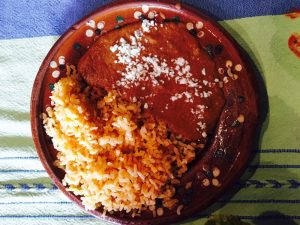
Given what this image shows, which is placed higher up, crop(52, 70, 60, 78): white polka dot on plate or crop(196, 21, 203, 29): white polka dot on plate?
crop(196, 21, 203, 29): white polka dot on plate

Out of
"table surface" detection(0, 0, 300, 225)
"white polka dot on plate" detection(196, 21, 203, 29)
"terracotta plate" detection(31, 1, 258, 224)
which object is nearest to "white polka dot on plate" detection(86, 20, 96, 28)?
"terracotta plate" detection(31, 1, 258, 224)

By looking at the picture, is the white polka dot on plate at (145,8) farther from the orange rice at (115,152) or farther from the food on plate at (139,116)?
the orange rice at (115,152)

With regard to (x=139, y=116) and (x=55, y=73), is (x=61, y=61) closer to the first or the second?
(x=55, y=73)

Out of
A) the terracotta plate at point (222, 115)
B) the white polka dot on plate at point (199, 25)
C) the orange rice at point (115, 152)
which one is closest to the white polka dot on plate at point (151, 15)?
the terracotta plate at point (222, 115)

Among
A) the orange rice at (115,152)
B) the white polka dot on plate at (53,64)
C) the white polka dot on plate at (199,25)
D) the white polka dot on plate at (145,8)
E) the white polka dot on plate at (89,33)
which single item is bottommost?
the orange rice at (115,152)

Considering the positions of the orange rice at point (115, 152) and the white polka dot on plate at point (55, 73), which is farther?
the white polka dot on plate at point (55, 73)

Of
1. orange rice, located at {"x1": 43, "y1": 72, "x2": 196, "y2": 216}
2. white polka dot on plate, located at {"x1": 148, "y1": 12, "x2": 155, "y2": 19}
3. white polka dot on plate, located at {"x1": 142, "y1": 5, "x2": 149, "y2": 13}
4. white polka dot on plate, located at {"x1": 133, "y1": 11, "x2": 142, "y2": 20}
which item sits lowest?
orange rice, located at {"x1": 43, "y1": 72, "x2": 196, "y2": 216}

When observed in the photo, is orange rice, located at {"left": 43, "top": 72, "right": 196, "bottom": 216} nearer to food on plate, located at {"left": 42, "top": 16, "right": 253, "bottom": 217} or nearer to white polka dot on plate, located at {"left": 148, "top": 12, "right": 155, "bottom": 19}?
food on plate, located at {"left": 42, "top": 16, "right": 253, "bottom": 217}

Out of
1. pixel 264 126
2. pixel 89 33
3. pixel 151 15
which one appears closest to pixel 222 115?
pixel 264 126
